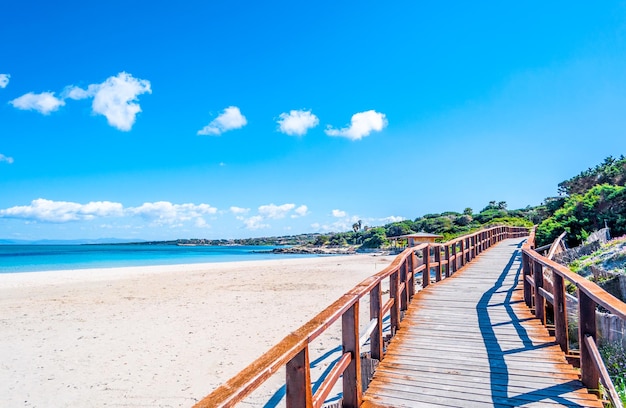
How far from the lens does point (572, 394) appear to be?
3.47m

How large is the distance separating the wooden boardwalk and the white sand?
300 cm

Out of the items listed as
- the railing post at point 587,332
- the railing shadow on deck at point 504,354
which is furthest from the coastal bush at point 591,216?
the railing post at point 587,332

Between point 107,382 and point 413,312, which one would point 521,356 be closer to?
point 413,312

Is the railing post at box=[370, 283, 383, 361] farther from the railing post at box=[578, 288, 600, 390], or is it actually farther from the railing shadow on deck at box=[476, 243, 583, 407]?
the railing post at box=[578, 288, 600, 390]

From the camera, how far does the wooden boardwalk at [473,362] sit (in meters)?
3.49

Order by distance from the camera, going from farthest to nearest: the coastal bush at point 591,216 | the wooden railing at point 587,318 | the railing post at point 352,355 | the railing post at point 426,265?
the coastal bush at point 591,216 → the railing post at point 426,265 → the railing post at point 352,355 → the wooden railing at point 587,318

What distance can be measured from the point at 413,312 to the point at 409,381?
108 inches

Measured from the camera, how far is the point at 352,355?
3295 millimetres

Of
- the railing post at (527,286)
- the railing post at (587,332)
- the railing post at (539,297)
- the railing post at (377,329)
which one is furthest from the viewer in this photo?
the railing post at (527,286)

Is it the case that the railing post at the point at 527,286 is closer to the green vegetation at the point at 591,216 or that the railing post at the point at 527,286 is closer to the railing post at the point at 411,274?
the railing post at the point at 411,274

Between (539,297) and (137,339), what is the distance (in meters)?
9.36

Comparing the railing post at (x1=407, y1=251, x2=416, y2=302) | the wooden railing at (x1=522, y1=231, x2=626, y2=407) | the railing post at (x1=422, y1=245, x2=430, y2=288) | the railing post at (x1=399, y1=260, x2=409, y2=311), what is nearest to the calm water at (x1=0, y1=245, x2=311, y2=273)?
the railing post at (x1=422, y1=245, x2=430, y2=288)

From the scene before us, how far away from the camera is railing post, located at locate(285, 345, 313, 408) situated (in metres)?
2.16

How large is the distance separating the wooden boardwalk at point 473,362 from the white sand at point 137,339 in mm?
2997
